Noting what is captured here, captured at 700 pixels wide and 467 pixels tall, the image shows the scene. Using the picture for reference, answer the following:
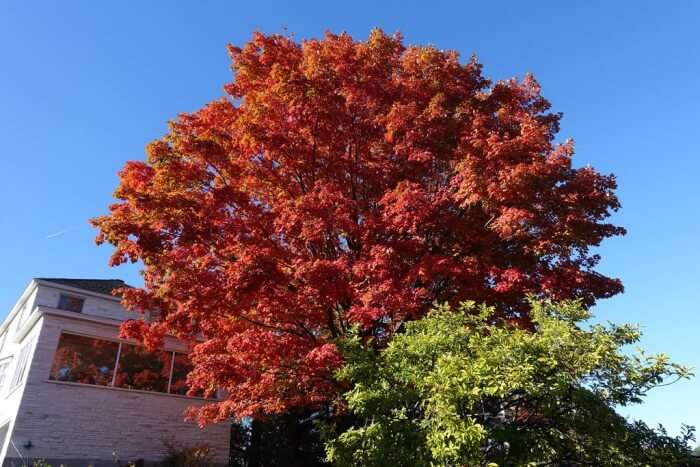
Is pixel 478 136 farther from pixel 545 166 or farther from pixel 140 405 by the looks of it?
pixel 140 405

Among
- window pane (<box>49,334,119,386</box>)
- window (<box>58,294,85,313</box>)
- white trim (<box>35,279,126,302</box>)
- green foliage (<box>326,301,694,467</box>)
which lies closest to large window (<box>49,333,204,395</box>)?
window pane (<box>49,334,119,386</box>)

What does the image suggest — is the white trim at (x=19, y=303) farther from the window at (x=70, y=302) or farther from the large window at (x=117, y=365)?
the large window at (x=117, y=365)

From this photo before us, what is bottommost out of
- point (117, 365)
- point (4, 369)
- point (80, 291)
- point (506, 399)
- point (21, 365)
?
point (506, 399)

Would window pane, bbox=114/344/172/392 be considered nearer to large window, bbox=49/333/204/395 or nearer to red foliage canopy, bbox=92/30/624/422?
large window, bbox=49/333/204/395

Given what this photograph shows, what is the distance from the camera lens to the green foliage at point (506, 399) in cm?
784

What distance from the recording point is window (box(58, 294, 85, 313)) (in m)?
22.7

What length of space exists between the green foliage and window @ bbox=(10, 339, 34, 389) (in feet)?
44.5

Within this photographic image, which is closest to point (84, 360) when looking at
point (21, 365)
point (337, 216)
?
point (21, 365)

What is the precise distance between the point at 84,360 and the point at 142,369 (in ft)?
6.73

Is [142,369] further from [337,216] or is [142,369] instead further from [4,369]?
[337,216]

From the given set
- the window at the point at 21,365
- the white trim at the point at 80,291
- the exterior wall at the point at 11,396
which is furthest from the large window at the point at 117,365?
the white trim at the point at 80,291

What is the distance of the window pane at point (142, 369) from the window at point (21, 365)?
2973 mm

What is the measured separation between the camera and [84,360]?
17.6 meters

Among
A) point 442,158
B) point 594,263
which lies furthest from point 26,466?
point 594,263
